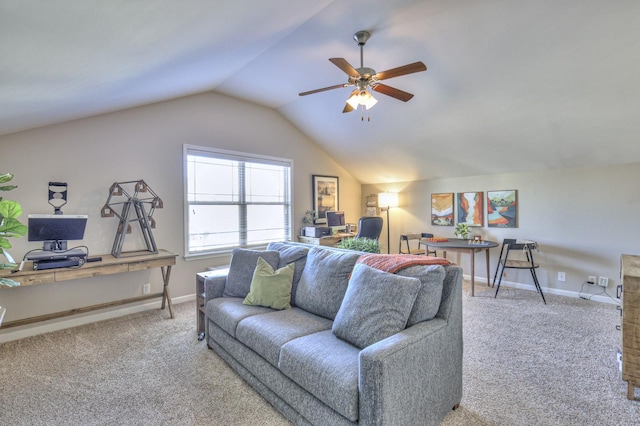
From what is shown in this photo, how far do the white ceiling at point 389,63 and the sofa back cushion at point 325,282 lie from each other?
187cm

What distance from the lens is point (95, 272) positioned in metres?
3.02

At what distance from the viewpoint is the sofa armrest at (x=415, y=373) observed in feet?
4.51

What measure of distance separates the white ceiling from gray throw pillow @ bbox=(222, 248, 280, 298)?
1.75 metres

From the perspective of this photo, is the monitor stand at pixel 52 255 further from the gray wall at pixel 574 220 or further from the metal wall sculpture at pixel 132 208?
the gray wall at pixel 574 220

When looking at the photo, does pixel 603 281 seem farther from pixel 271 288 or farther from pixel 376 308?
pixel 271 288

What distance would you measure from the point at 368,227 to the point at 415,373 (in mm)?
3374

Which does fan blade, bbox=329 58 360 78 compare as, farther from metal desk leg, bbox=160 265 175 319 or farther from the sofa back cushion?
metal desk leg, bbox=160 265 175 319

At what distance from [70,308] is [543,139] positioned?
229 inches

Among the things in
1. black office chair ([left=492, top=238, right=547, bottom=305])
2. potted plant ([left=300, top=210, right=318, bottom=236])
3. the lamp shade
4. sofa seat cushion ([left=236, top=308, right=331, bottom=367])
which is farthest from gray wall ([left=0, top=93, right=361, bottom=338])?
black office chair ([left=492, top=238, right=547, bottom=305])

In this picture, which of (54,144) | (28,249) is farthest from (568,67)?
(28,249)

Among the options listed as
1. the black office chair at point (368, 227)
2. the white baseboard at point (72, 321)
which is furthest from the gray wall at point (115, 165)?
the black office chair at point (368, 227)

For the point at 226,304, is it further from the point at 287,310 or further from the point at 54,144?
the point at 54,144

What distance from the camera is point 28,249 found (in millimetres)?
3100

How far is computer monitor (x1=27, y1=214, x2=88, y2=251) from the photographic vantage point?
2852 millimetres
